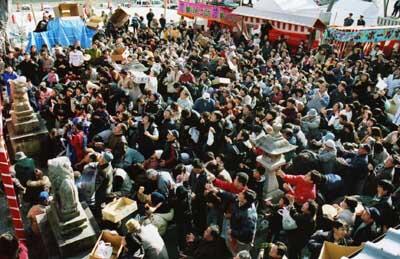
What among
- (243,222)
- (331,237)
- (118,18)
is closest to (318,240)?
(331,237)

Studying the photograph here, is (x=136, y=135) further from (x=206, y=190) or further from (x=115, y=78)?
(x=115, y=78)

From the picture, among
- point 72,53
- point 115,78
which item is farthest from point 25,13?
point 115,78

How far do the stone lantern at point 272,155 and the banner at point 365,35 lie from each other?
9.89m

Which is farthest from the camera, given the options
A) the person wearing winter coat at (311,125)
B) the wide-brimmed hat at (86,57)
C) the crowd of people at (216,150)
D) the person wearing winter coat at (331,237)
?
the wide-brimmed hat at (86,57)

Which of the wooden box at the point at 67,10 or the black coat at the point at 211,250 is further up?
the wooden box at the point at 67,10

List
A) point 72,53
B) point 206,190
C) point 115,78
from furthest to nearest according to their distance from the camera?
1. point 72,53
2. point 115,78
3. point 206,190

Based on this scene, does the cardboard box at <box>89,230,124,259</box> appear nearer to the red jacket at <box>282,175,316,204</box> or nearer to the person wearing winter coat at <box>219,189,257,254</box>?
the person wearing winter coat at <box>219,189,257,254</box>

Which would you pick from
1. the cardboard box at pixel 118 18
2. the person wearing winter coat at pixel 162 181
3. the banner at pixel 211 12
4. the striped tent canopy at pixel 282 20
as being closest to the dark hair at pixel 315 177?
the person wearing winter coat at pixel 162 181

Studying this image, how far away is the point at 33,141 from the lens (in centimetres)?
862

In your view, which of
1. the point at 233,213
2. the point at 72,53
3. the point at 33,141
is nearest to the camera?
the point at 233,213

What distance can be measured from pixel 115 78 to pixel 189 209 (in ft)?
18.5

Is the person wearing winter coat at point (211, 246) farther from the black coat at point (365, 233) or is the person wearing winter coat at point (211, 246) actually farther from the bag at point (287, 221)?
the black coat at point (365, 233)

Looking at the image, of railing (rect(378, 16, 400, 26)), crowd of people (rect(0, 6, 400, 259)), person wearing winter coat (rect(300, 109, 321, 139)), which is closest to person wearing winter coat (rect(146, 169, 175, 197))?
crowd of people (rect(0, 6, 400, 259))

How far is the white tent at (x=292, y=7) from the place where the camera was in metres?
17.1
